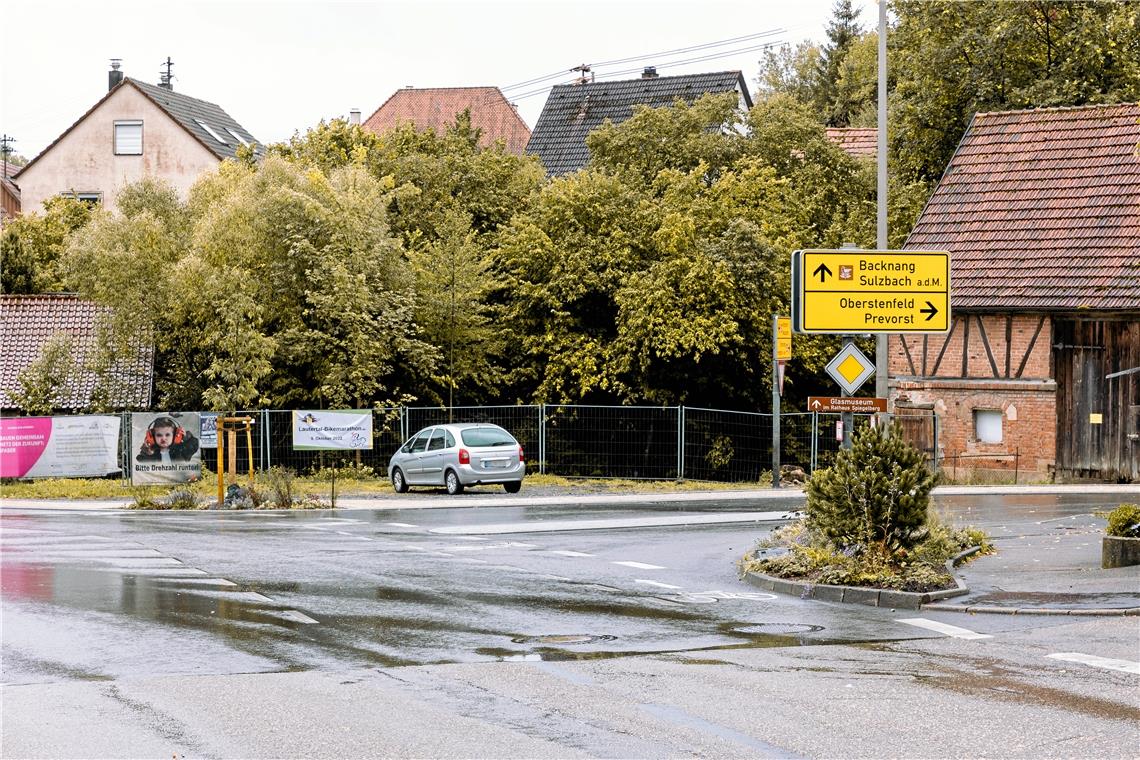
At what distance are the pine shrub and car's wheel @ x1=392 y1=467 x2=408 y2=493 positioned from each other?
57.8ft

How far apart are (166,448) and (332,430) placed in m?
4.05

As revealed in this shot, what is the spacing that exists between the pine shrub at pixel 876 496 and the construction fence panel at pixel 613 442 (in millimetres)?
19582

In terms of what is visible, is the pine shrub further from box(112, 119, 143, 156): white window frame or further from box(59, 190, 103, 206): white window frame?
box(59, 190, 103, 206): white window frame

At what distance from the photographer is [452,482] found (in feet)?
100

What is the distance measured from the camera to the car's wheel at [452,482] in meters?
30.4

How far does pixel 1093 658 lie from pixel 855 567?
4.42 metres

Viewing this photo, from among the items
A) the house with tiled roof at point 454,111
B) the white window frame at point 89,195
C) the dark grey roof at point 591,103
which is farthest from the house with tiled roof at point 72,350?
the house with tiled roof at point 454,111

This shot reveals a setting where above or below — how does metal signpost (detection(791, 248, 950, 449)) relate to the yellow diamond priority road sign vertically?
above

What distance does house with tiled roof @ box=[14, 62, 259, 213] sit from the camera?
61250mm

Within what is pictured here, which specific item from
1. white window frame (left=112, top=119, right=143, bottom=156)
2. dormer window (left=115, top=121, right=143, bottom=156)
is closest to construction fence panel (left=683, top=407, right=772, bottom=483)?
white window frame (left=112, top=119, right=143, bottom=156)

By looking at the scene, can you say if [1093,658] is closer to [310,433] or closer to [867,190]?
[310,433]

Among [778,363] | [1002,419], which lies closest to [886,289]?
[778,363]

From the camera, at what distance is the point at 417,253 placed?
136 feet

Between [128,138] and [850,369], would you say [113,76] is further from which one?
[850,369]
